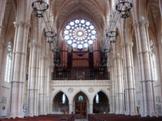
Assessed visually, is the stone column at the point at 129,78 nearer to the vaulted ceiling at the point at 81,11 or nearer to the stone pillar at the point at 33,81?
the stone pillar at the point at 33,81

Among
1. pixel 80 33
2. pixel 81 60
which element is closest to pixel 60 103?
pixel 81 60

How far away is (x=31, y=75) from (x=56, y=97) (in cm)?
1528

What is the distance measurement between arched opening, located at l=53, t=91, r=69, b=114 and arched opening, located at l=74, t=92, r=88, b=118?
168 cm

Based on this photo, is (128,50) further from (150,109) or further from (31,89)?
(31,89)

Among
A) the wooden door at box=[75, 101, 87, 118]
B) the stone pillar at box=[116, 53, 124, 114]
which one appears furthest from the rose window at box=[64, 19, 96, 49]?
the stone pillar at box=[116, 53, 124, 114]

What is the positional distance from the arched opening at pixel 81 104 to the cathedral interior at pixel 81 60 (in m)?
0.10

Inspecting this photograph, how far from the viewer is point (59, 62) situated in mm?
39531

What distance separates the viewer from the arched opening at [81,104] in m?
38.0

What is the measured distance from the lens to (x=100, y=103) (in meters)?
39.8

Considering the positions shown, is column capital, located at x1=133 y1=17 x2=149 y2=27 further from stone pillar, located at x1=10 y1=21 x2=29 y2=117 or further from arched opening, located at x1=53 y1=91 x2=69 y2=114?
arched opening, located at x1=53 y1=91 x2=69 y2=114

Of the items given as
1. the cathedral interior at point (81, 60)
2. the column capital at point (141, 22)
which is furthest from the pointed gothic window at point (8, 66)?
the column capital at point (141, 22)

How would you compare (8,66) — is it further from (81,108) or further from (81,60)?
(81,108)

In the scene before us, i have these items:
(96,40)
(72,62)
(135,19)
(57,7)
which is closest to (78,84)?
(72,62)

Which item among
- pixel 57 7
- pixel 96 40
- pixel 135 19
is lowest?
pixel 135 19
